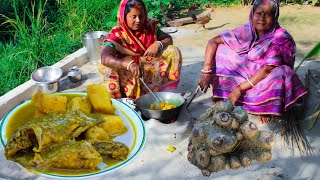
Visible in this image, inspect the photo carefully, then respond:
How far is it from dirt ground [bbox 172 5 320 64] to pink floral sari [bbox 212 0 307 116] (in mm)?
1696

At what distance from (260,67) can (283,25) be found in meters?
3.58

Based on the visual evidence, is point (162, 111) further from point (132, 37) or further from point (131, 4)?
point (131, 4)

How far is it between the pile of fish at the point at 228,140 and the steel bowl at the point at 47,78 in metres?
2.21

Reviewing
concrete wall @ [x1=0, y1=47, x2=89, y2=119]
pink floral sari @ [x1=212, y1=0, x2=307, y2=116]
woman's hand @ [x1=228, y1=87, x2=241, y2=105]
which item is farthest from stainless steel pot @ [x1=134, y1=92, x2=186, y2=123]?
concrete wall @ [x1=0, y1=47, x2=89, y2=119]


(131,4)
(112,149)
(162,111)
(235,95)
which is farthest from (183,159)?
(131,4)

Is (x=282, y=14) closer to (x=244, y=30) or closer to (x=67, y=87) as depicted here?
(x=244, y=30)

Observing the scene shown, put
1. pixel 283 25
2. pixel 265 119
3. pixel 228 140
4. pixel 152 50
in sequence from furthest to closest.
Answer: pixel 283 25 < pixel 152 50 < pixel 265 119 < pixel 228 140

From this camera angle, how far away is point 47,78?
4570mm

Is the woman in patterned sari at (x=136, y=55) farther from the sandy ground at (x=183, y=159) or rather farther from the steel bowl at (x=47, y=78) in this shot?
the steel bowl at (x=47, y=78)

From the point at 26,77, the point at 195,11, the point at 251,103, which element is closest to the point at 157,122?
the point at 251,103

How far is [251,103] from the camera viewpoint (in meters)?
3.75

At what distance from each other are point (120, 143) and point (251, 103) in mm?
1536

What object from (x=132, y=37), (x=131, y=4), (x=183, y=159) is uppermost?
(x=131, y=4)

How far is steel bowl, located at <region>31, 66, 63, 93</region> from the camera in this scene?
429cm
